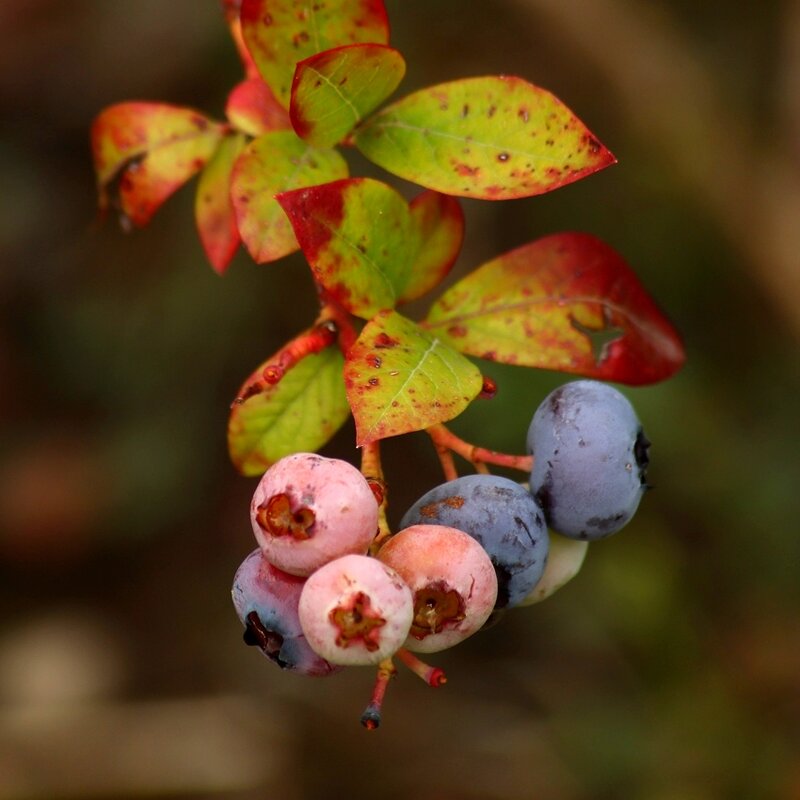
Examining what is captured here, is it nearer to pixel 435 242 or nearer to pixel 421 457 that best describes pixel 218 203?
pixel 435 242

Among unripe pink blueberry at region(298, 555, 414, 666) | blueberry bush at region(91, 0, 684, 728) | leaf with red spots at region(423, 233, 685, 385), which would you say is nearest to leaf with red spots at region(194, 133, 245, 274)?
Result: blueberry bush at region(91, 0, 684, 728)

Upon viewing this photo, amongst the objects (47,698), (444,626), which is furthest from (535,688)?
(444,626)

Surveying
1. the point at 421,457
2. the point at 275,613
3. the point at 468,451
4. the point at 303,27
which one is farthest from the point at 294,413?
the point at 421,457

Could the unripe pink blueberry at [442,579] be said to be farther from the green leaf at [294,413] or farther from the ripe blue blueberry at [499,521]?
the green leaf at [294,413]

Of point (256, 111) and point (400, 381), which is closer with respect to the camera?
point (400, 381)

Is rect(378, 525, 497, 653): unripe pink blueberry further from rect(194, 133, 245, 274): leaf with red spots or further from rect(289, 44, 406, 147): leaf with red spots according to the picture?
rect(194, 133, 245, 274): leaf with red spots

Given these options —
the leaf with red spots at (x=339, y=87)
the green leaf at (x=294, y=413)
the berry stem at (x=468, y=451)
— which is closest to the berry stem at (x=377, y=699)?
the berry stem at (x=468, y=451)
